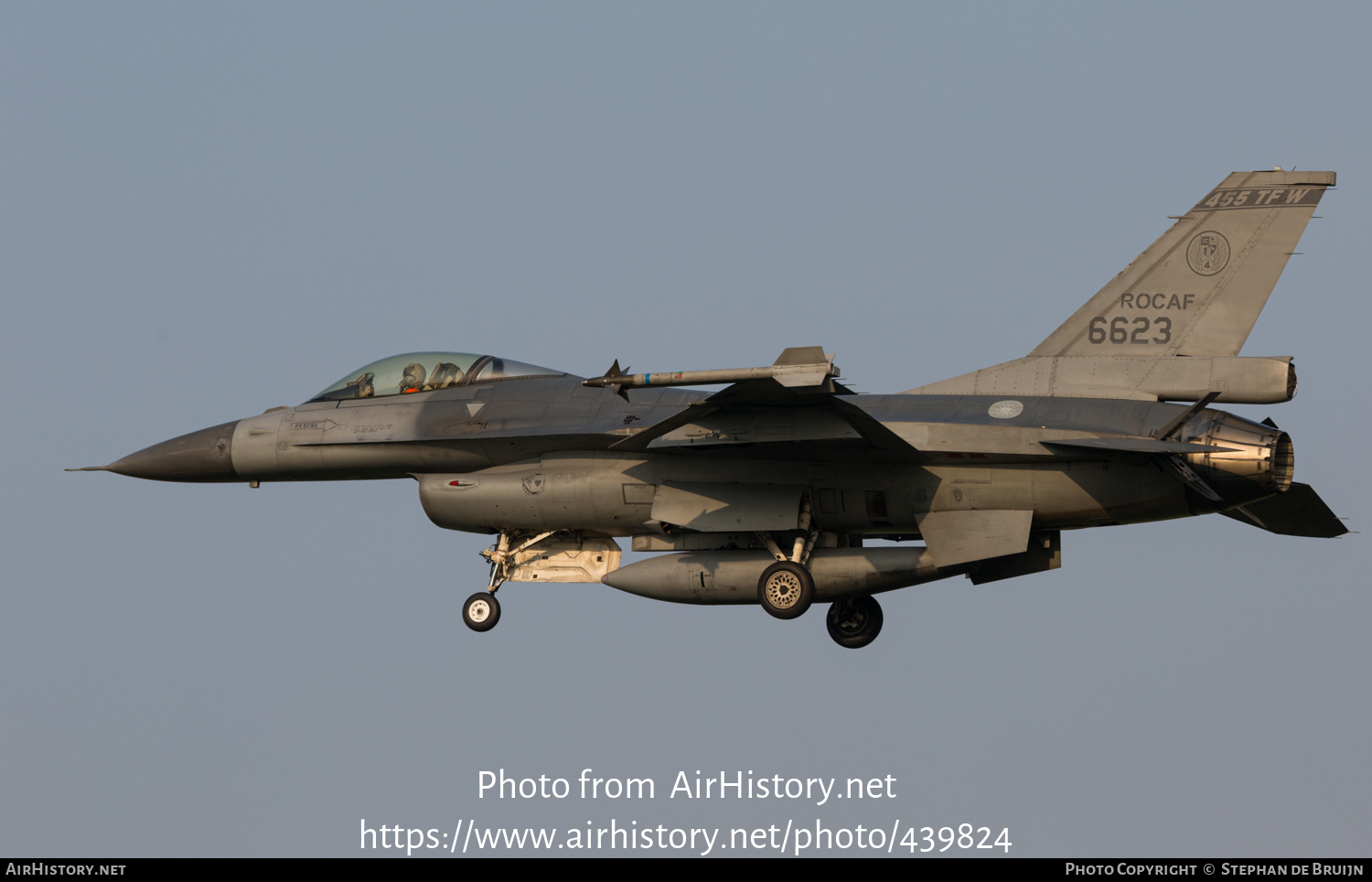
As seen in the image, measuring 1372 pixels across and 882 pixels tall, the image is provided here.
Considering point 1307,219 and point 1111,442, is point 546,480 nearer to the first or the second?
point 1111,442

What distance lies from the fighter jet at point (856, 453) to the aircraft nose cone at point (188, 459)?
0.05m

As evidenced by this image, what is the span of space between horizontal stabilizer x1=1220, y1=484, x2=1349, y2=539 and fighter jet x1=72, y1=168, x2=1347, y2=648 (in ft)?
0.10

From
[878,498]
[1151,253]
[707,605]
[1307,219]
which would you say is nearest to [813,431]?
[878,498]

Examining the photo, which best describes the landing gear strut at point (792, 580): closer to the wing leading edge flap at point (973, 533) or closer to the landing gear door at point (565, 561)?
the wing leading edge flap at point (973, 533)

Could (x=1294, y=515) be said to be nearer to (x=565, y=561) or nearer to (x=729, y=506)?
(x=729, y=506)

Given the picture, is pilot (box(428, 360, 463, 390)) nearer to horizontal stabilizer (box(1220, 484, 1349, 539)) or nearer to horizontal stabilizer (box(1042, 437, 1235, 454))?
horizontal stabilizer (box(1042, 437, 1235, 454))

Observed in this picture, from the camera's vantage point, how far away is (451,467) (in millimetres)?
20297

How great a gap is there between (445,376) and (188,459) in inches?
134

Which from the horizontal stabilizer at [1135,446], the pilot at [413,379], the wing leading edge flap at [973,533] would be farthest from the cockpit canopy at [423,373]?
the horizontal stabilizer at [1135,446]

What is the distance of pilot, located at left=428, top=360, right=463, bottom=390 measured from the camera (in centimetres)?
2086

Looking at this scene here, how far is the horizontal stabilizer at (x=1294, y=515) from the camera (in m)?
18.4

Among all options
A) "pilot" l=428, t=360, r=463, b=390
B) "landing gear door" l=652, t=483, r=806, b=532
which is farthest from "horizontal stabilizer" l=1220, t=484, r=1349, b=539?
"pilot" l=428, t=360, r=463, b=390

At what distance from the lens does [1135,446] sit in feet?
54.7

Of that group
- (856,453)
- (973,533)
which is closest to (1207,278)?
(973,533)
